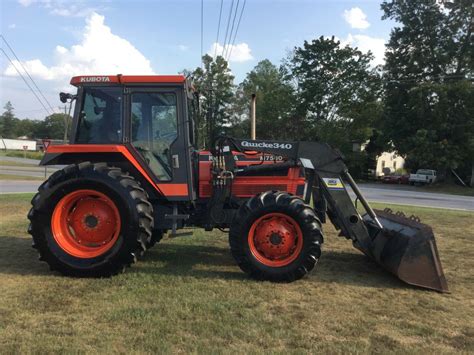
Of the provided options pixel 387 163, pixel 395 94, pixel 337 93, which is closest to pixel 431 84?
pixel 395 94

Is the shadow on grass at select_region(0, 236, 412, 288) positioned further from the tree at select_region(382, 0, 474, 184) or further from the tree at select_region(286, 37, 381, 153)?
the tree at select_region(286, 37, 381, 153)

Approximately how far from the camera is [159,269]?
5824 mm

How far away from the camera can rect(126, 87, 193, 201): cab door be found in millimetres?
5816

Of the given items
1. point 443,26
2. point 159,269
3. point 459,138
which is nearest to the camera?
point 159,269

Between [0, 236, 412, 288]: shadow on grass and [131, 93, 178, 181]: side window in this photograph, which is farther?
[131, 93, 178, 181]: side window

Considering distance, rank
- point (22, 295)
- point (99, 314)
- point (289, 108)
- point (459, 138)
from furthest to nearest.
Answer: point (289, 108)
point (459, 138)
point (22, 295)
point (99, 314)

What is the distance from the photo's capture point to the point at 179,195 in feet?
19.3

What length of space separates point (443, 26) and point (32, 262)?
133 ft

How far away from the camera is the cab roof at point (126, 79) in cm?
575

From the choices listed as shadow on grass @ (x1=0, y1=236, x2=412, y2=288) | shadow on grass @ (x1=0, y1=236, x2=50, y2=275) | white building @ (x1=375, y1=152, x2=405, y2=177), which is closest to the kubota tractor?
shadow on grass @ (x1=0, y1=236, x2=412, y2=288)

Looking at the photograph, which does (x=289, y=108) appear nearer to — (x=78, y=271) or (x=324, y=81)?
(x=324, y=81)

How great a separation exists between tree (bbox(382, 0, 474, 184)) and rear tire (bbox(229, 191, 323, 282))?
3294 centimetres

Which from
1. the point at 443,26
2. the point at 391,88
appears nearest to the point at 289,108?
the point at 391,88

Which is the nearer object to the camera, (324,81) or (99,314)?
(99,314)
